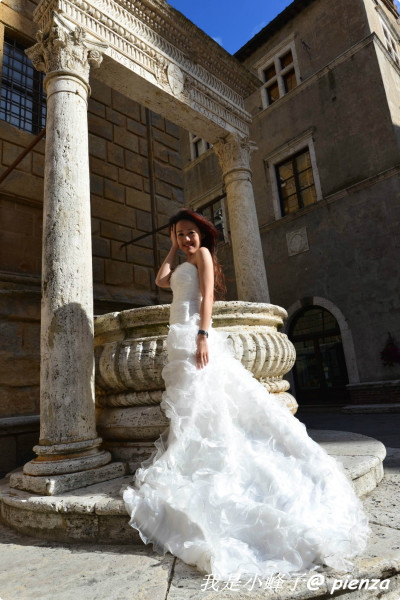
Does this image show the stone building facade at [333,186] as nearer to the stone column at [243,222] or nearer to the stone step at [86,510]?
the stone column at [243,222]

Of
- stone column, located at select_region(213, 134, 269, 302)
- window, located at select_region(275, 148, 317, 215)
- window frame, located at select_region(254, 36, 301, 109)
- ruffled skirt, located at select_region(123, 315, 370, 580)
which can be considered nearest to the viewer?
ruffled skirt, located at select_region(123, 315, 370, 580)

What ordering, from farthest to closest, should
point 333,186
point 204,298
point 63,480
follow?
point 333,186 → point 63,480 → point 204,298

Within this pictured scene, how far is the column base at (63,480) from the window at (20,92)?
5.09 meters

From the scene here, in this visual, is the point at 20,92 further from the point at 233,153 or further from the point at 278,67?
the point at 278,67

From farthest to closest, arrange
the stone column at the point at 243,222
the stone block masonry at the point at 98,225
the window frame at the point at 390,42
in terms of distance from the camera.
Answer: the window frame at the point at 390,42 < the stone column at the point at 243,222 < the stone block masonry at the point at 98,225

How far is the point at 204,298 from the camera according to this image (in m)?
2.47

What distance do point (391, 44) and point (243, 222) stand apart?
11395 millimetres

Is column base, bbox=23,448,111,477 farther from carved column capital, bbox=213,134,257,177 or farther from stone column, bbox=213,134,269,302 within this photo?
carved column capital, bbox=213,134,257,177

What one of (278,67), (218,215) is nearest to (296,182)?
(218,215)

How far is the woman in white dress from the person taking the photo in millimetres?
1629

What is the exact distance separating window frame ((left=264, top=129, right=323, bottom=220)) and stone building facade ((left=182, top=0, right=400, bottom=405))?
34mm

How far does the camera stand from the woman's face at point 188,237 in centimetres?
273

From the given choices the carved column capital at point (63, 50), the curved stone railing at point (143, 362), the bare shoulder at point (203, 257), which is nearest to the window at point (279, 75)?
the carved column capital at point (63, 50)

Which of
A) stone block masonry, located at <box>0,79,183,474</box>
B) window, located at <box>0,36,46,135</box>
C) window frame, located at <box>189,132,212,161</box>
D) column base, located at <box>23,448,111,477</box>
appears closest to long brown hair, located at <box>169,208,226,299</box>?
column base, located at <box>23,448,111,477</box>
